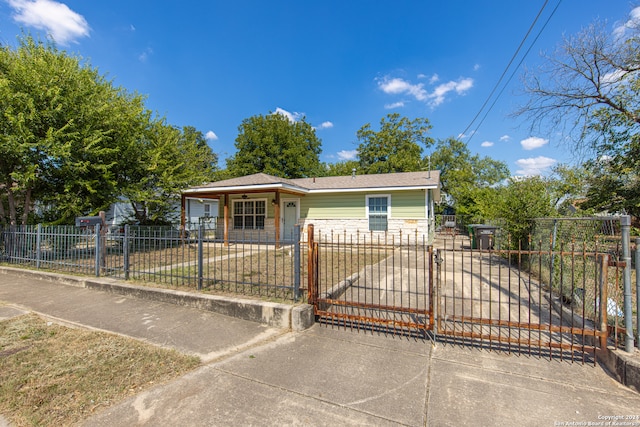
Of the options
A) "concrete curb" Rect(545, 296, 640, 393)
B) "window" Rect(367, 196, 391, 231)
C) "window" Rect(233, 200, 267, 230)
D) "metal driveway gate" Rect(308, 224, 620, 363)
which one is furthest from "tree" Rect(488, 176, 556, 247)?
"window" Rect(233, 200, 267, 230)

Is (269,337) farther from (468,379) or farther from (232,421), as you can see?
(468,379)

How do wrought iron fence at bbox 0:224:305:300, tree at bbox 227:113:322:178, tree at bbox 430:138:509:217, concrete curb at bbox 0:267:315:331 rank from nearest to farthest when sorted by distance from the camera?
1. concrete curb at bbox 0:267:315:331
2. wrought iron fence at bbox 0:224:305:300
3. tree at bbox 227:113:322:178
4. tree at bbox 430:138:509:217

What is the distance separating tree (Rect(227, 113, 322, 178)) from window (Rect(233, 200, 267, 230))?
14.3 metres

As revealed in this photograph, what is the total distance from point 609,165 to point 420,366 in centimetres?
1339

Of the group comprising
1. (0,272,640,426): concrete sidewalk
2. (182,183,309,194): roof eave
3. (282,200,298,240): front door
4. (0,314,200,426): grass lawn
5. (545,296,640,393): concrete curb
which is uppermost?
(182,183,309,194): roof eave

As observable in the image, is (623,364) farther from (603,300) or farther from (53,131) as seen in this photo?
(53,131)

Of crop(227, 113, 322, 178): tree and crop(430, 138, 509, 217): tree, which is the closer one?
crop(227, 113, 322, 178): tree

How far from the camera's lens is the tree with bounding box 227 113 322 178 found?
30125 mm

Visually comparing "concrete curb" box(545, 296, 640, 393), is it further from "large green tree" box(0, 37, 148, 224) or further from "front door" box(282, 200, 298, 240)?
"front door" box(282, 200, 298, 240)

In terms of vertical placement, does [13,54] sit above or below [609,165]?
above

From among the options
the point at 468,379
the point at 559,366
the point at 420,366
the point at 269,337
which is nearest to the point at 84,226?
the point at 269,337

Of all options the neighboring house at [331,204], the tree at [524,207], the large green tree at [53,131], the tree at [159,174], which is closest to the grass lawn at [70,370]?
the large green tree at [53,131]

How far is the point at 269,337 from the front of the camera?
370 cm

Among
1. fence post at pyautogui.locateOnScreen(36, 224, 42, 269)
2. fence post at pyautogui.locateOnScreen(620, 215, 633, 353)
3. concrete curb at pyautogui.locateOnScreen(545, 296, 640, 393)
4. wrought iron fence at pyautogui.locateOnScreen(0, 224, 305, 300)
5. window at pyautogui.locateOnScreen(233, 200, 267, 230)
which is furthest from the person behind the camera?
window at pyautogui.locateOnScreen(233, 200, 267, 230)
